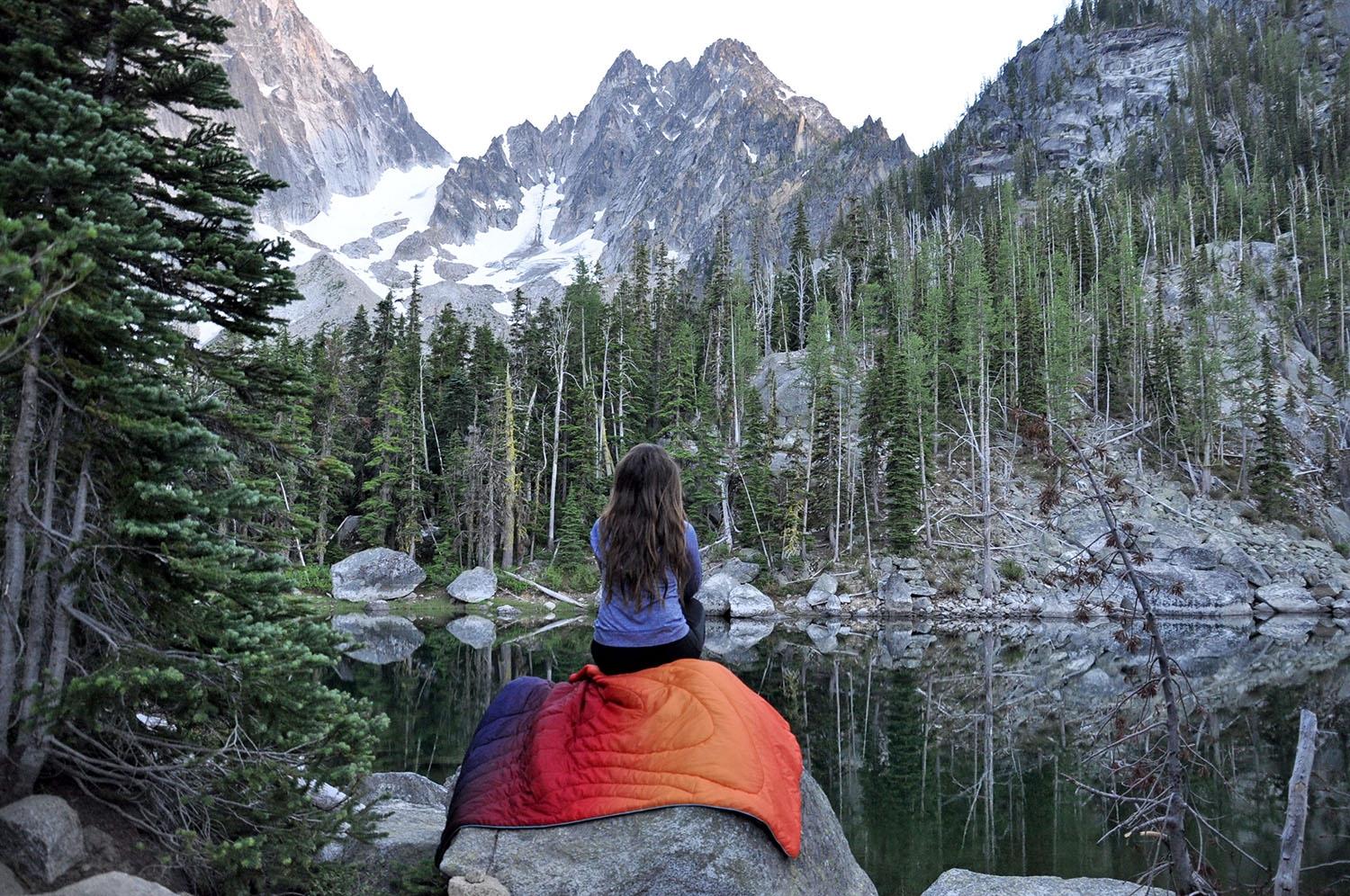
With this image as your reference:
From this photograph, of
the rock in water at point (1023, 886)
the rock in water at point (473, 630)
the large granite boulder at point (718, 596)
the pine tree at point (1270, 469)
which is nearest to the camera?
the rock in water at point (1023, 886)

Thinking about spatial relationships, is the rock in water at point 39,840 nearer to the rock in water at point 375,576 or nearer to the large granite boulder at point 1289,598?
the rock in water at point 375,576

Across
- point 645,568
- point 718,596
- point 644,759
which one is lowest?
point 718,596

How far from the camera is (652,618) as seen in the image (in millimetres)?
4211

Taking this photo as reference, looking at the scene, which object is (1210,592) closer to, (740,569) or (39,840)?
(740,569)

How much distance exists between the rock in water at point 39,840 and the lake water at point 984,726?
4986mm

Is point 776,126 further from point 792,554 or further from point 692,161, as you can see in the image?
point 792,554

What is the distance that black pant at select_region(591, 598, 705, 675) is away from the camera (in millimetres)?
4223

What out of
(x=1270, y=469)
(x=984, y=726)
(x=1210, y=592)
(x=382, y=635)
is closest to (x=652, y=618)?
(x=984, y=726)

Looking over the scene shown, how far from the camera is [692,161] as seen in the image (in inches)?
5965

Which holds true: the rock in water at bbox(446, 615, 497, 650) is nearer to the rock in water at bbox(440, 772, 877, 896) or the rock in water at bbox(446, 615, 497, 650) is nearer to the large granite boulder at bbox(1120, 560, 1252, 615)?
the rock in water at bbox(440, 772, 877, 896)

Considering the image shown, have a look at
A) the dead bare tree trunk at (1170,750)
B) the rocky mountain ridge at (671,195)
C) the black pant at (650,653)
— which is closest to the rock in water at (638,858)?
the black pant at (650,653)

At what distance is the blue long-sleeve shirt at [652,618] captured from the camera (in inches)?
165

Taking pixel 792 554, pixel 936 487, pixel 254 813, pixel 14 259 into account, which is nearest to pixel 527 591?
pixel 792 554

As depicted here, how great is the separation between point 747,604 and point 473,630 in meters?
12.1
